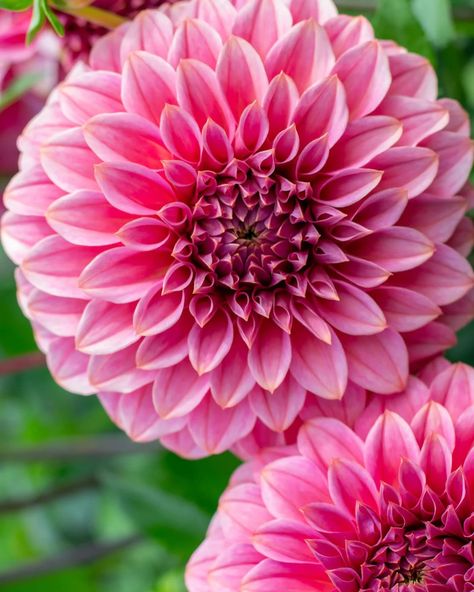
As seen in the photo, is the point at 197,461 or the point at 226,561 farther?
the point at 197,461

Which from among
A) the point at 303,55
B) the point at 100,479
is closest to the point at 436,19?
the point at 303,55

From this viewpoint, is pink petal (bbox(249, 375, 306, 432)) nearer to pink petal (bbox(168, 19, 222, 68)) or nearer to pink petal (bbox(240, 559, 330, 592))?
pink petal (bbox(240, 559, 330, 592))

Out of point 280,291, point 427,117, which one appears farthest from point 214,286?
point 427,117

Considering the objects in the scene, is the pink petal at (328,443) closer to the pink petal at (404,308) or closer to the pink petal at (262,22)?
the pink petal at (404,308)

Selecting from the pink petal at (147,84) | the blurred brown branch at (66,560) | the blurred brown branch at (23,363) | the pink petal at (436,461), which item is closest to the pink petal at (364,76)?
the pink petal at (147,84)

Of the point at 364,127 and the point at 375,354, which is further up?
the point at 364,127

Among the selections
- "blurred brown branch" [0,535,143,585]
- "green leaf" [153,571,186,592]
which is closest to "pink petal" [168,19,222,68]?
"green leaf" [153,571,186,592]

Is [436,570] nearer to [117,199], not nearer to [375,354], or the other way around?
[375,354]
